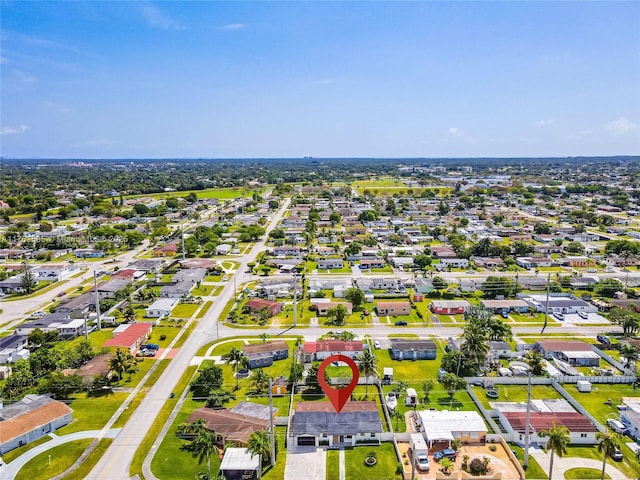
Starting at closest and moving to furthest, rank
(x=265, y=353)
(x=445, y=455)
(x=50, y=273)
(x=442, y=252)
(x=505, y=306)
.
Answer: (x=445, y=455) < (x=265, y=353) < (x=505, y=306) < (x=50, y=273) < (x=442, y=252)

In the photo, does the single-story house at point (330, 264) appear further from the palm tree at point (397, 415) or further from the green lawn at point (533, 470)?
the green lawn at point (533, 470)

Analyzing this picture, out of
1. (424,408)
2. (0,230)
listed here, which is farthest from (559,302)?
(0,230)

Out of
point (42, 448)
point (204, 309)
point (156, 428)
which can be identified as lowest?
point (42, 448)

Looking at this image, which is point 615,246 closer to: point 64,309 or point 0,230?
point 64,309

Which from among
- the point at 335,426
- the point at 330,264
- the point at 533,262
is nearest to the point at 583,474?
the point at 335,426

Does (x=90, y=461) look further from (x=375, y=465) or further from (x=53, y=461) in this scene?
(x=375, y=465)

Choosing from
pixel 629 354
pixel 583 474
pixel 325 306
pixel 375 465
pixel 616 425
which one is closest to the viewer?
pixel 583 474
